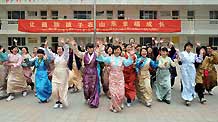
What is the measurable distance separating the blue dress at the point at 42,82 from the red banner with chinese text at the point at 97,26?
1494cm

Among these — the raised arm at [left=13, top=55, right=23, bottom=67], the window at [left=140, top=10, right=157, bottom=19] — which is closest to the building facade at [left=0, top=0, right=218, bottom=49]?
the window at [left=140, top=10, right=157, bottom=19]

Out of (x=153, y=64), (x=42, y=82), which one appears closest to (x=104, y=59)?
(x=153, y=64)

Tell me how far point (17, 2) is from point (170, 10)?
12.5 meters

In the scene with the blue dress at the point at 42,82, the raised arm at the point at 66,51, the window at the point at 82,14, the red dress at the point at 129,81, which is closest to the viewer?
the raised arm at the point at 66,51

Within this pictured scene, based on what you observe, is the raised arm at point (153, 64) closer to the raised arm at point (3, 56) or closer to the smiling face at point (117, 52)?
the smiling face at point (117, 52)

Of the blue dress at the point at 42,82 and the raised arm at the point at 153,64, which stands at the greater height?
the raised arm at the point at 153,64

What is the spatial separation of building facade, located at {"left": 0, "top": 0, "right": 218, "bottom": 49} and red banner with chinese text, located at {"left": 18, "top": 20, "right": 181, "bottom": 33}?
892 mm

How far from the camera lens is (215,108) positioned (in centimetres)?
774

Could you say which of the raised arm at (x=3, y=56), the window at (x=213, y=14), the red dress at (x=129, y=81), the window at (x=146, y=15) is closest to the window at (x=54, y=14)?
the window at (x=146, y=15)

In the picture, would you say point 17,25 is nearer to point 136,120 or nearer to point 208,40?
point 208,40

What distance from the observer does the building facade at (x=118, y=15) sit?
2488cm

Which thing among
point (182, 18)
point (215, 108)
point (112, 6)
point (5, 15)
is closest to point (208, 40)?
point (182, 18)

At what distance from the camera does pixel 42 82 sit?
840cm

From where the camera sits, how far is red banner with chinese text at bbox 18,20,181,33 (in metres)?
23.2
